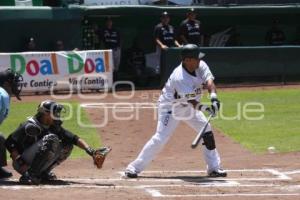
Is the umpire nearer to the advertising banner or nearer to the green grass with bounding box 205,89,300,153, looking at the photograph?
the green grass with bounding box 205,89,300,153

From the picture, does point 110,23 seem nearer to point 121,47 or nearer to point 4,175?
point 121,47

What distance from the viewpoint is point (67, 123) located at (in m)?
14.4

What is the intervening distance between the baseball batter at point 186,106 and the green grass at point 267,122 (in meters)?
2.38

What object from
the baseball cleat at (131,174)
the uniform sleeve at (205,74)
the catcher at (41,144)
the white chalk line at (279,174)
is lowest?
Answer: the white chalk line at (279,174)

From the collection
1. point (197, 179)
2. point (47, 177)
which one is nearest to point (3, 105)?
point (47, 177)

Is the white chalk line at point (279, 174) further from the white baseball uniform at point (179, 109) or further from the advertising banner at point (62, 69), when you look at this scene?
the advertising banner at point (62, 69)

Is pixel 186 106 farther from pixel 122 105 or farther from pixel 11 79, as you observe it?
pixel 122 105

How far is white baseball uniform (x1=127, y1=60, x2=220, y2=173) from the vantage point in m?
9.16

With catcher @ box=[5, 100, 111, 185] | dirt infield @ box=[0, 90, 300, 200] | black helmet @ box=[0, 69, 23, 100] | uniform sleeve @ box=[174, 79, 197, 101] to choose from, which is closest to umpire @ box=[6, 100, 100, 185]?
catcher @ box=[5, 100, 111, 185]

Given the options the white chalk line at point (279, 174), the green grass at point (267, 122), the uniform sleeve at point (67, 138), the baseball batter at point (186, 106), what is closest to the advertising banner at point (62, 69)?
the green grass at point (267, 122)

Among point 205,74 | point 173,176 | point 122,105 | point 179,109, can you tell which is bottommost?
point 122,105

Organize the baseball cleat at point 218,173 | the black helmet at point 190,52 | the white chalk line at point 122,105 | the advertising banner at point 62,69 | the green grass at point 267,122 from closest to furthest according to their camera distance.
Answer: the black helmet at point 190,52 → the baseball cleat at point 218,173 → the green grass at point 267,122 → the white chalk line at point 122,105 → the advertising banner at point 62,69

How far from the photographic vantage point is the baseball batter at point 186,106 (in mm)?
9125

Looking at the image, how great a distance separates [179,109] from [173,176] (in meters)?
0.89
